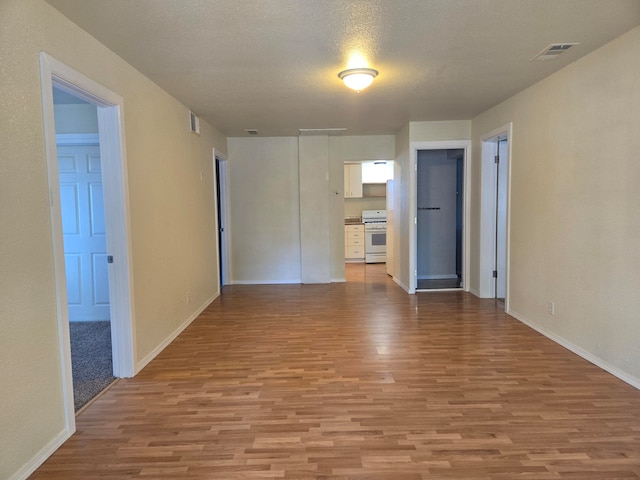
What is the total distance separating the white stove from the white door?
5624 mm

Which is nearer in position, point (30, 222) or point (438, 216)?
point (30, 222)

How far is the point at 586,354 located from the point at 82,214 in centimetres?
520

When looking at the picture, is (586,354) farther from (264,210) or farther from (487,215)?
(264,210)

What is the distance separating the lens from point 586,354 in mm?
3174

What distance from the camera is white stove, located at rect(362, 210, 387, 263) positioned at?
8.74 meters

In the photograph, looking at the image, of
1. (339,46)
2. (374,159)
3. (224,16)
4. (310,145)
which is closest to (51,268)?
(224,16)

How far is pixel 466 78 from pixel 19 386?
3998 millimetres

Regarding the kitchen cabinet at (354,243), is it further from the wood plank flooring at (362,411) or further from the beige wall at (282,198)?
the wood plank flooring at (362,411)

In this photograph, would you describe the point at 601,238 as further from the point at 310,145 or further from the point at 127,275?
the point at 310,145

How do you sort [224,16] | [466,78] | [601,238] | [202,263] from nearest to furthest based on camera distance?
[224,16], [601,238], [466,78], [202,263]

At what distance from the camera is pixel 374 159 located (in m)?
6.59

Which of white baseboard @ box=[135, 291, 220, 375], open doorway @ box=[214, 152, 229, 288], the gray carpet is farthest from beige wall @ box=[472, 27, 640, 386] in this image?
open doorway @ box=[214, 152, 229, 288]

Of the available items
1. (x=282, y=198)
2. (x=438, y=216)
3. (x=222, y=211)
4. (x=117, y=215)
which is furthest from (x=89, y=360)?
(x=438, y=216)

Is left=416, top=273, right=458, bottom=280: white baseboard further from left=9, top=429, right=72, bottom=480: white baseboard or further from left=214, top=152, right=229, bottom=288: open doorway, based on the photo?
left=9, top=429, right=72, bottom=480: white baseboard
